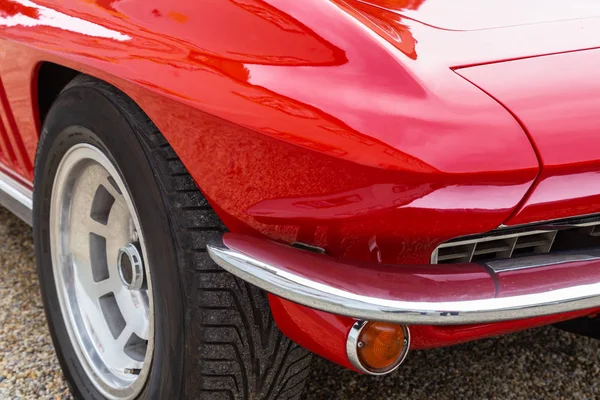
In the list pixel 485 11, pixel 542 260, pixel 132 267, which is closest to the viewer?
pixel 542 260

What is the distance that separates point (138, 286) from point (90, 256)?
0.38 meters

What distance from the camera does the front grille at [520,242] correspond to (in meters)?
1.44

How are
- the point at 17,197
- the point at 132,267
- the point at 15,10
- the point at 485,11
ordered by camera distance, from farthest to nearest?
the point at 17,197, the point at 15,10, the point at 132,267, the point at 485,11

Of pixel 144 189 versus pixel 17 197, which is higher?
pixel 144 189

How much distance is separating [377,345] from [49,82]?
128 centimetres

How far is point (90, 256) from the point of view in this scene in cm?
214

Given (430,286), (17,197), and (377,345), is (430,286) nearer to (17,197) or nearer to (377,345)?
(377,345)

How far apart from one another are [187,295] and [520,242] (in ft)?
2.34

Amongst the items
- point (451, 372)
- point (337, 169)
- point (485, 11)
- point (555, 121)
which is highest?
point (485, 11)

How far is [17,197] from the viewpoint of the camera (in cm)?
253

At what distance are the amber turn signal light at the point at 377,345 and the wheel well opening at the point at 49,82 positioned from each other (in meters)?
1.11

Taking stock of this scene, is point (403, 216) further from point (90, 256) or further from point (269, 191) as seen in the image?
point (90, 256)

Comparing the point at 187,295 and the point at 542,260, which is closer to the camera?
the point at 542,260

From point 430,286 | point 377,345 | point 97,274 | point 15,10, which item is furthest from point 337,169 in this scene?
point 15,10
